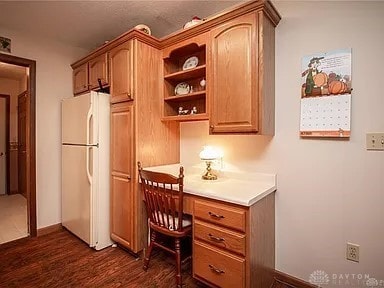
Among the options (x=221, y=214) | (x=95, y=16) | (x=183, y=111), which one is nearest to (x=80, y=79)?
(x=95, y=16)

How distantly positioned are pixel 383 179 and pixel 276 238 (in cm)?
87

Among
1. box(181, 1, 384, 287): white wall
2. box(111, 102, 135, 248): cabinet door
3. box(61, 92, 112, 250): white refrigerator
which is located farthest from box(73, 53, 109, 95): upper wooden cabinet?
box(181, 1, 384, 287): white wall

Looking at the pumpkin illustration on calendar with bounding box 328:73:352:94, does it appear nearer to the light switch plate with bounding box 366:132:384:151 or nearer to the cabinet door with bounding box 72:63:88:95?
the light switch plate with bounding box 366:132:384:151

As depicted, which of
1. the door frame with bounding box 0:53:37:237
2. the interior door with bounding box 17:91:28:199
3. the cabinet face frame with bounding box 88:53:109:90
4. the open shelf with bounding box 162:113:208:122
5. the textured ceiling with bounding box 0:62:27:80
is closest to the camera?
the open shelf with bounding box 162:113:208:122

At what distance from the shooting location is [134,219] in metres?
2.02

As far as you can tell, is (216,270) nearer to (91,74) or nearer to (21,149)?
(91,74)

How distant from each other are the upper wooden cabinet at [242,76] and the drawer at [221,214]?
0.58 meters

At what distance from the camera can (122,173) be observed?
6.99 ft

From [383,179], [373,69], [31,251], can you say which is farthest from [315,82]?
[31,251]

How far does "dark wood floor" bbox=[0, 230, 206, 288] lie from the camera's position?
1751mm

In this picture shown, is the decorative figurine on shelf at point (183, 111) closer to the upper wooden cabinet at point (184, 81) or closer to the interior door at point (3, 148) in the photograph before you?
the upper wooden cabinet at point (184, 81)

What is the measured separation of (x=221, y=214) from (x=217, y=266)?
372 mm

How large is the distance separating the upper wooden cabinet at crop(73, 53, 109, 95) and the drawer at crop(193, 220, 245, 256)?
1751 mm

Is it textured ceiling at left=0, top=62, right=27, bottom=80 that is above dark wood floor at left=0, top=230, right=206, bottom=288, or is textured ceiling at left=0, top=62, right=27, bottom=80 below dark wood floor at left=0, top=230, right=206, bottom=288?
above
